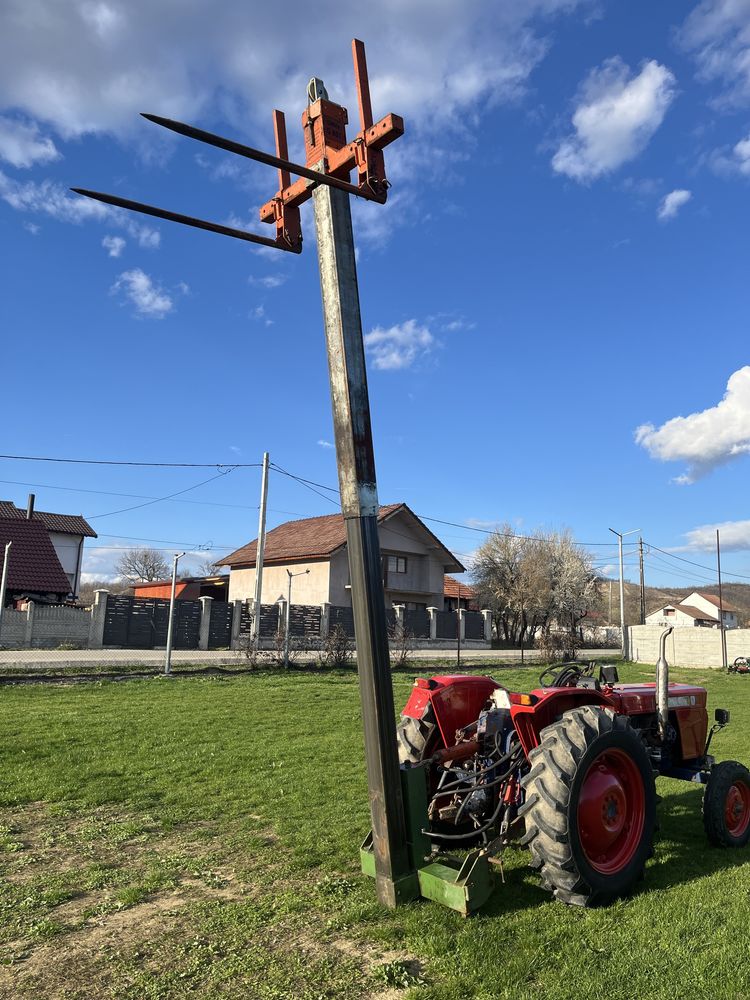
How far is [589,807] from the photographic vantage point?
439 centimetres

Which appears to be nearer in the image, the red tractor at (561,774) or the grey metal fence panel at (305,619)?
the red tractor at (561,774)

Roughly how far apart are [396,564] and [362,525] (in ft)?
124

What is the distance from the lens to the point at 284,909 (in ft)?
13.4

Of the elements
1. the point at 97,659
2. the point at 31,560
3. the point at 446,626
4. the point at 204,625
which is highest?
the point at 31,560

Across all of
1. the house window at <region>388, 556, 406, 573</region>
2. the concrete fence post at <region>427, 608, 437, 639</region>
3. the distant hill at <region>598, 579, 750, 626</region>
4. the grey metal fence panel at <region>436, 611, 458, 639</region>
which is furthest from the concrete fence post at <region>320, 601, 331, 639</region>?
the distant hill at <region>598, 579, 750, 626</region>

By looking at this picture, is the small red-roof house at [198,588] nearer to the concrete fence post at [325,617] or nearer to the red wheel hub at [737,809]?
the concrete fence post at [325,617]

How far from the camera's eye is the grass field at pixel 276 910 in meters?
3.27

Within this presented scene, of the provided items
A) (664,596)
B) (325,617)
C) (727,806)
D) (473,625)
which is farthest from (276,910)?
(664,596)

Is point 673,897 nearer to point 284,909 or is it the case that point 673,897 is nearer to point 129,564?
point 284,909

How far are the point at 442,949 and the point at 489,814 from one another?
4.84 feet

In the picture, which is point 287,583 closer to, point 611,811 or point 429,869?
point 611,811

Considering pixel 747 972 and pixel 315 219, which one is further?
pixel 315 219

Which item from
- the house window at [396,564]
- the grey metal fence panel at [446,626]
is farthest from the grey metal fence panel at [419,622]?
the house window at [396,564]

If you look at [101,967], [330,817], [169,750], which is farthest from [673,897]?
[169,750]
